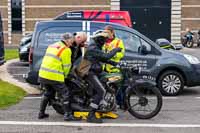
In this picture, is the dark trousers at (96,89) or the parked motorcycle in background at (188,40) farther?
the parked motorcycle in background at (188,40)

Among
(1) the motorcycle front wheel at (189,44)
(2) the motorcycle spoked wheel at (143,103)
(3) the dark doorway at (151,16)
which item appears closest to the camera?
(2) the motorcycle spoked wheel at (143,103)

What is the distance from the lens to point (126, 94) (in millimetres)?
10281

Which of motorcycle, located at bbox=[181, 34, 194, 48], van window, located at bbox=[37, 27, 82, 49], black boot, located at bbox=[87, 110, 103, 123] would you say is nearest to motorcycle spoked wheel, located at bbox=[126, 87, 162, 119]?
black boot, located at bbox=[87, 110, 103, 123]

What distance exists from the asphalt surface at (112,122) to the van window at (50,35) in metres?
1.71

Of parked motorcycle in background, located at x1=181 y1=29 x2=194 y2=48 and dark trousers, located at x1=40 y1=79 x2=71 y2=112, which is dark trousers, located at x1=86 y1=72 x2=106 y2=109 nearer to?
dark trousers, located at x1=40 y1=79 x2=71 y2=112

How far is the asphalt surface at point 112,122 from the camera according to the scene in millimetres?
9320

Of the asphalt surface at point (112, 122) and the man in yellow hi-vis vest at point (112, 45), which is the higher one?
the man in yellow hi-vis vest at point (112, 45)

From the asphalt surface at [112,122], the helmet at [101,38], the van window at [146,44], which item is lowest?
the asphalt surface at [112,122]

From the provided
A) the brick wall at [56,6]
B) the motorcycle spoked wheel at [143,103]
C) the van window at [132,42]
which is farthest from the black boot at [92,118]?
the brick wall at [56,6]

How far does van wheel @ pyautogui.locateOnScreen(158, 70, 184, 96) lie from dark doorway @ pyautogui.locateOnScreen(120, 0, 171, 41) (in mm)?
28275

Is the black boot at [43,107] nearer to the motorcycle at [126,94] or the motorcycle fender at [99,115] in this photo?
the motorcycle at [126,94]

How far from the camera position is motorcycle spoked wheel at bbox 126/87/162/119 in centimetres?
1023

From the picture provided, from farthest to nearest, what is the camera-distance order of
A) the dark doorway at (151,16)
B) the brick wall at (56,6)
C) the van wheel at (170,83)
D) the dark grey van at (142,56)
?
the brick wall at (56,6)
the dark doorway at (151,16)
the van wheel at (170,83)
the dark grey van at (142,56)

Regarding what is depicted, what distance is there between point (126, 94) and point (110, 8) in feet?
107
